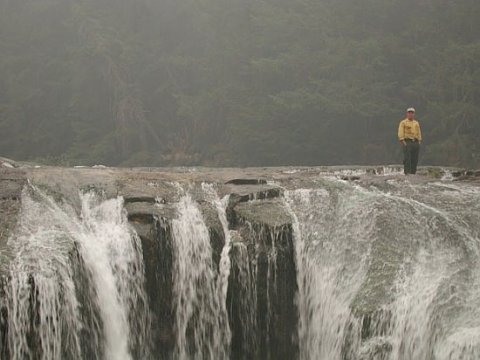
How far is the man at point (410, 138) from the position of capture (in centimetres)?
1390

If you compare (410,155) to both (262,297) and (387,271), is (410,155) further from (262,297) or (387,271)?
(262,297)

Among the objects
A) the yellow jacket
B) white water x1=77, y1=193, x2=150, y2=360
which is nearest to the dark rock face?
white water x1=77, y1=193, x2=150, y2=360

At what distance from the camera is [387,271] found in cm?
984

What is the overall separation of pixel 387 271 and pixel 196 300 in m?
2.73

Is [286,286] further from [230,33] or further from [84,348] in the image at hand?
[230,33]

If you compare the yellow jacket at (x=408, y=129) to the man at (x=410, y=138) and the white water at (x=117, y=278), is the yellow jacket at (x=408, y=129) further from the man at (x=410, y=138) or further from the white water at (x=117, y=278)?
the white water at (x=117, y=278)

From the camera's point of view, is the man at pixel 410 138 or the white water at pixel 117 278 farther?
the man at pixel 410 138

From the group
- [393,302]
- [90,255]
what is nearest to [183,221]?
[90,255]

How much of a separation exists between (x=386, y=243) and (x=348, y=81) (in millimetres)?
19694

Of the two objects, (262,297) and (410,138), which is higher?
(410,138)

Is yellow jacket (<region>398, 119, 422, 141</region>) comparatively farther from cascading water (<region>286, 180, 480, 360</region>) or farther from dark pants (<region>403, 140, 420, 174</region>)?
cascading water (<region>286, 180, 480, 360</region>)

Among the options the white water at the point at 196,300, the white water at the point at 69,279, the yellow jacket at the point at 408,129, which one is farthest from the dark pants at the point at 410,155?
the white water at the point at 69,279

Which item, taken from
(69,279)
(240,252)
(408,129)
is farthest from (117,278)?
(408,129)

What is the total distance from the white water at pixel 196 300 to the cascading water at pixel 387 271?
3.96 feet
